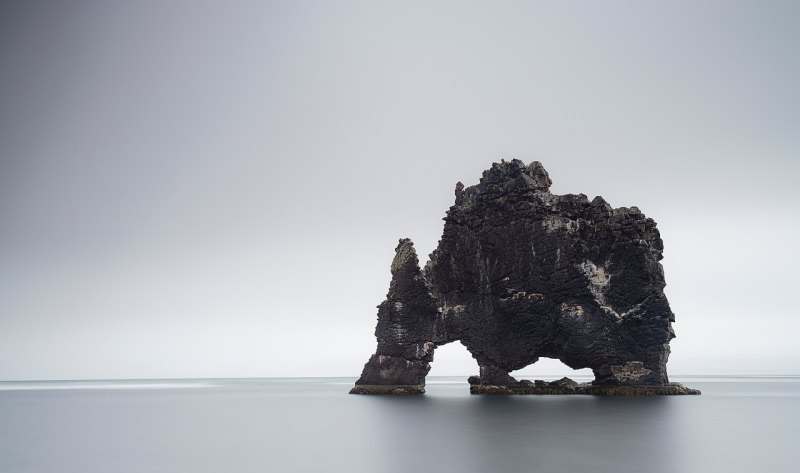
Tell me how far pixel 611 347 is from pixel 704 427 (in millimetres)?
21634

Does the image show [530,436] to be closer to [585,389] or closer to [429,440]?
[429,440]

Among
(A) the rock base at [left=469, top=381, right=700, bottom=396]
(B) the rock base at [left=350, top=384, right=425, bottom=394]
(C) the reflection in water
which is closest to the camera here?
(C) the reflection in water

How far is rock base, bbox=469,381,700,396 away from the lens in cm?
7075

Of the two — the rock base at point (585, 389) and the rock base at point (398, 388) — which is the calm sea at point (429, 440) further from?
the rock base at point (398, 388)

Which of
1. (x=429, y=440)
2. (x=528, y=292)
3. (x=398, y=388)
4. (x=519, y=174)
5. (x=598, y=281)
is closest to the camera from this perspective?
(x=429, y=440)

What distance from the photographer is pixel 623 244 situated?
70.1 metres

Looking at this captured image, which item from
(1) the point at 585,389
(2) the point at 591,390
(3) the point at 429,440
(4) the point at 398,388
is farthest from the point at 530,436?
(4) the point at 398,388

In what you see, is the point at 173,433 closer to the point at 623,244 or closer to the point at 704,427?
the point at 704,427

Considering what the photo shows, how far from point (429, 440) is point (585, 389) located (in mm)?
39484

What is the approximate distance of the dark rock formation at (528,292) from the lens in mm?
69625

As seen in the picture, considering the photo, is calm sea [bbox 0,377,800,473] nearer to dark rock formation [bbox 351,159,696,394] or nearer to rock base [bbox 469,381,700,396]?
rock base [bbox 469,381,700,396]

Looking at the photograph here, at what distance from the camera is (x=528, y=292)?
7319 centimetres

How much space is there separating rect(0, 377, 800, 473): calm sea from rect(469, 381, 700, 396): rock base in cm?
505

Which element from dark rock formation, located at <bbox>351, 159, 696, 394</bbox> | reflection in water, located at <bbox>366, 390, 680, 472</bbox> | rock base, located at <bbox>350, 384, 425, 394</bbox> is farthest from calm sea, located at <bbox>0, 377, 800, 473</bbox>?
rock base, located at <bbox>350, 384, 425, 394</bbox>
